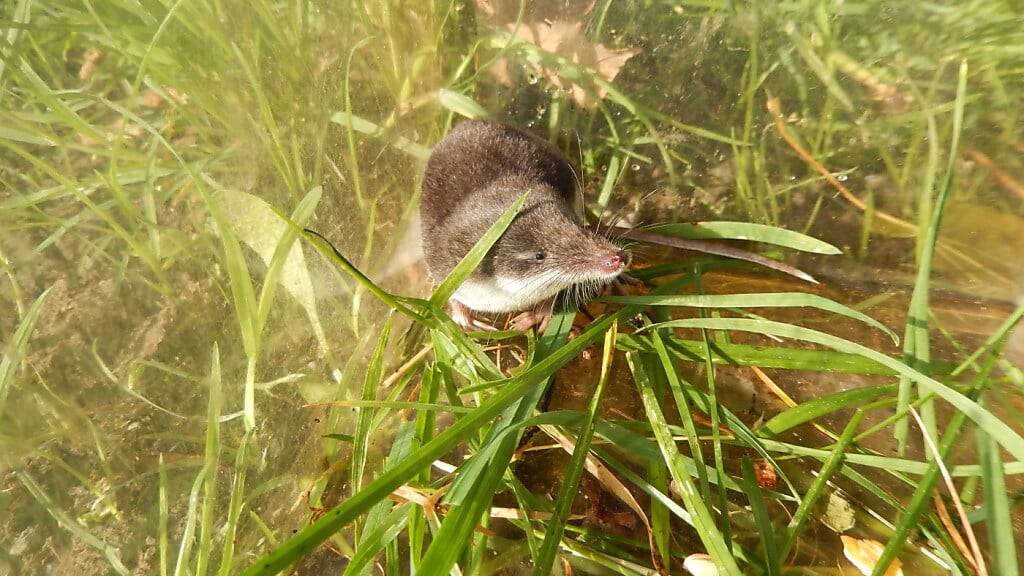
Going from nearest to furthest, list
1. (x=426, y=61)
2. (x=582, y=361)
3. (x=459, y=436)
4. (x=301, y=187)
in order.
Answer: (x=459, y=436), (x=301, y=187), (x=582, y=361), (x=426, y=61)

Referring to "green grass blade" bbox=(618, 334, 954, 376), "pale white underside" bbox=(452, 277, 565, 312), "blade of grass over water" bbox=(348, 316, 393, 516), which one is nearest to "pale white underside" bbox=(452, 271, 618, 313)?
"pale white underside" bbox=(452, 277, 565, 312)

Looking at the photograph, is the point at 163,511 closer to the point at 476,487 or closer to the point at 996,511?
the point at 476,487

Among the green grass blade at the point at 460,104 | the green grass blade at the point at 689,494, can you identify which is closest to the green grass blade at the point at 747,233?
the green grass blade at the point at 689,494

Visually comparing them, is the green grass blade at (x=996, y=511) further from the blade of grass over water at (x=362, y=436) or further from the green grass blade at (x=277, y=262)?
the green grass blade at (x=277, y=262)

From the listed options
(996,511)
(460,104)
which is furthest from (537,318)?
(996,511)

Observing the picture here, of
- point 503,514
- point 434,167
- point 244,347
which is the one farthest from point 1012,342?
point 244,347

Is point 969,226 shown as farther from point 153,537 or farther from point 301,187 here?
point 153,537
